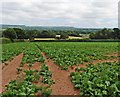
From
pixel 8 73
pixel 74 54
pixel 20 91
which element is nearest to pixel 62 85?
pixel 20 91

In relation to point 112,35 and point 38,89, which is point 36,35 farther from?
point 38,89

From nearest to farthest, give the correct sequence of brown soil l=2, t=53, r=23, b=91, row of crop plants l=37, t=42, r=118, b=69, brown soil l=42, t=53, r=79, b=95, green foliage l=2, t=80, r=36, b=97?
green foliage l=2, t=80, r=36, b=97 < brown soil l=42, t=53, r=79, b=95 < brown soil l=2, t=53, r=23, b=91 < row of crop plants l=37, t=42, r=118, b=69

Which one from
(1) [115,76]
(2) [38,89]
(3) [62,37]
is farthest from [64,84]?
(3) [62,37]

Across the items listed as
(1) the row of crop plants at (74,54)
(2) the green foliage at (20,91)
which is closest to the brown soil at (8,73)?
(2) the green foliage at (20,91)

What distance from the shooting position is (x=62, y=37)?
83.1m

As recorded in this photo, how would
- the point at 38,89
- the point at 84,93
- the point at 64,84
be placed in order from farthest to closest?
1. the point at 64,84
2. the point at 38,89
3. the point at 84,93

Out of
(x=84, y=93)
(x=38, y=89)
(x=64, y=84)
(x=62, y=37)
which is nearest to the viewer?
(x=84, y=93)

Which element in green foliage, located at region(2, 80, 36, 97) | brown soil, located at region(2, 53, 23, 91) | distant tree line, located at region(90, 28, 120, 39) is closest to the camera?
green foliage, located at region(2, 80, 36, 97)

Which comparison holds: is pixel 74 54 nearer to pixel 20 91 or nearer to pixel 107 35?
pixel 20 91

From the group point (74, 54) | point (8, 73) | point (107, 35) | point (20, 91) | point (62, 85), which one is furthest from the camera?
point (107, 35)

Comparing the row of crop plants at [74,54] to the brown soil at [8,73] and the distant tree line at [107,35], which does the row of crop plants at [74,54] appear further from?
the distant tree line at [107,35]

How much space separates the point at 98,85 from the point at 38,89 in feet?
7.10

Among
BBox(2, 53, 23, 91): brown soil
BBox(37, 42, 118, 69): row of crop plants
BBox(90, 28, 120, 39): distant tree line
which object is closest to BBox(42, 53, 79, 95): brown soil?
BBox(37, 42, 118, 69): row of crop plants

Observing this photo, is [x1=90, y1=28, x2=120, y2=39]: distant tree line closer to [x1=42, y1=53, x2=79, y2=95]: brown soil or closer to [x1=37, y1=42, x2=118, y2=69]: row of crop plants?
[x1=37, y1=42, x2=118, y2=69]: row of crop plants
